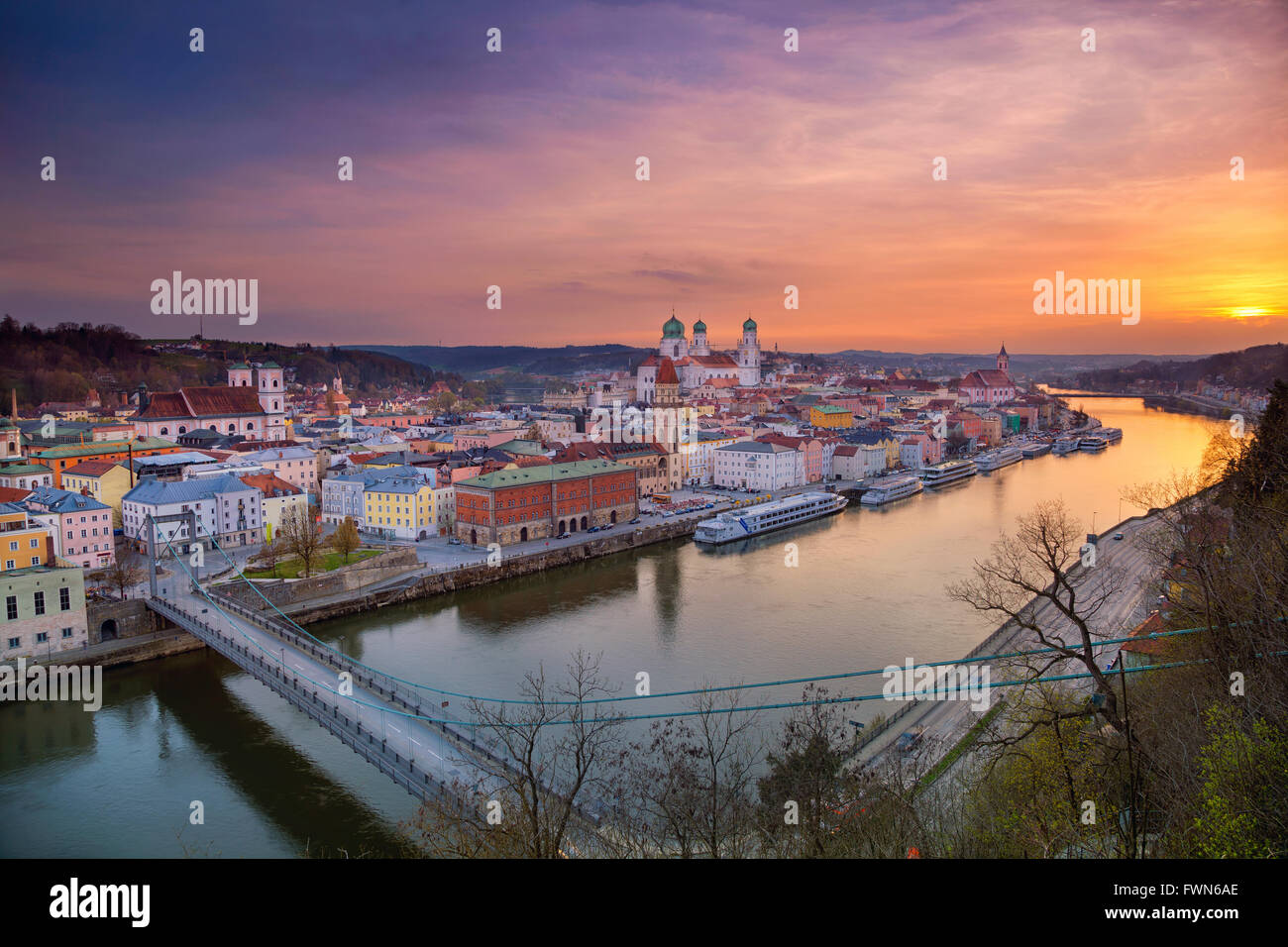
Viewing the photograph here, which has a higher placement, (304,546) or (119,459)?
(119,459)

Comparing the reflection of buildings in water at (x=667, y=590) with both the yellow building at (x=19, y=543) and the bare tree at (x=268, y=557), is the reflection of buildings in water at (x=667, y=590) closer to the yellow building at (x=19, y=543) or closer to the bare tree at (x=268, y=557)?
the bare tree at (x=268, y=557)

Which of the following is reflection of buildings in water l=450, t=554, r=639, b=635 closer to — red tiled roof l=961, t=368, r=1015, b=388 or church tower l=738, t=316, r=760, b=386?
church tower l=738, t=316, r=760, b=386

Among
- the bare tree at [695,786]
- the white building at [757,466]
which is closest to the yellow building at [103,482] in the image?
the bare tree at [695,786]

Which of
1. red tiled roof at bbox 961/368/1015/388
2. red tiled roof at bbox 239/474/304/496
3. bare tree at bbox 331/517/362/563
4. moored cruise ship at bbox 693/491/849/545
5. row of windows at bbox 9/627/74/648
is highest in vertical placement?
red tiled roof at bbox 961/368/1015/388

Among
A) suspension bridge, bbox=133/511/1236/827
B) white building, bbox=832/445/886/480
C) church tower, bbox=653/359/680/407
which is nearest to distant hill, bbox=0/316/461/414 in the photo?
suspension bridge, bbox=133/511/1236/827

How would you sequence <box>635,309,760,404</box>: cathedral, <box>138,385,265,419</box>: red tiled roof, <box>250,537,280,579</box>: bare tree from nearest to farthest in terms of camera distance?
<box>250,537,280,579</box>: bare tree, <box>138,385,265,419</box>: red tiled roof, <box>635,309,760,404</box>: cathedral
